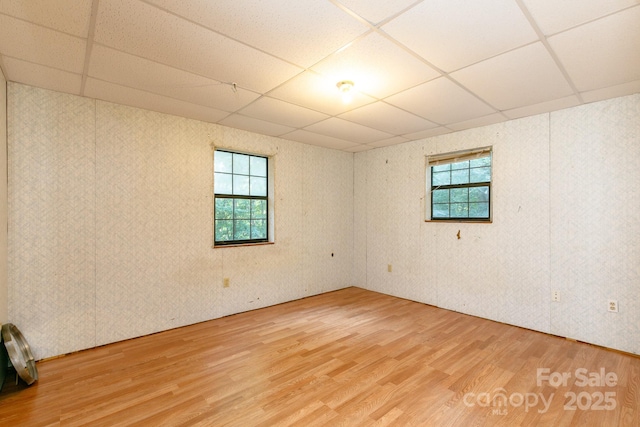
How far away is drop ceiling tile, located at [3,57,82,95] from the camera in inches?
87.4

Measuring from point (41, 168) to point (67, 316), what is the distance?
138cm

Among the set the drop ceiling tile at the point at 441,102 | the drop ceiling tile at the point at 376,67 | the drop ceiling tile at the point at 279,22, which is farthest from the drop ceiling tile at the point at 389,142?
the drop ceiling tile at the point at 279,22

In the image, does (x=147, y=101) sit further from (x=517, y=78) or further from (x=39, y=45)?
(x=517, y=78)

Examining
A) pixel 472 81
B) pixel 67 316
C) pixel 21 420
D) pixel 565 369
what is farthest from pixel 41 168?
pixel 565 369

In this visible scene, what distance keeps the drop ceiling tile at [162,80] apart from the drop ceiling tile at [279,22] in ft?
2.41

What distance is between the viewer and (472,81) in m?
2.48

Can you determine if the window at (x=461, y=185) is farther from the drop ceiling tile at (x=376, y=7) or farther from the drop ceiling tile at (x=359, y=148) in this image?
the drop ceiling tile at (x=376, y=7)

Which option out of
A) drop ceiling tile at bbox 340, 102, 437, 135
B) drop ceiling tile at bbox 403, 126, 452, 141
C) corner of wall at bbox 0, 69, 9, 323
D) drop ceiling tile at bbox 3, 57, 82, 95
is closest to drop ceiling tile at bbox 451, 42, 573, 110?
drop ceiling tile at bbox 340, 102, 437, 135

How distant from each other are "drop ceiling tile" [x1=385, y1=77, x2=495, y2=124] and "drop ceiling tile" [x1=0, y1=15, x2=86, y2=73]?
99.4 inches

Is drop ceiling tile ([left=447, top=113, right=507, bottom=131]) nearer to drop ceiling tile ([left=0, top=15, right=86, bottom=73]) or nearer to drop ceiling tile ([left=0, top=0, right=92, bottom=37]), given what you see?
drop ceiling tile ([left=0, top=0, right=92, bottom=37])

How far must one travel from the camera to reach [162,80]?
2465 millimetres

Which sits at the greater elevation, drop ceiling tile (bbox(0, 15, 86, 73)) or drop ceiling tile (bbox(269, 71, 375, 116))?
drop ceiling tile (bbox(269, 71, 375, 116))

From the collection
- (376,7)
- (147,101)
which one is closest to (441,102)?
(376,7)

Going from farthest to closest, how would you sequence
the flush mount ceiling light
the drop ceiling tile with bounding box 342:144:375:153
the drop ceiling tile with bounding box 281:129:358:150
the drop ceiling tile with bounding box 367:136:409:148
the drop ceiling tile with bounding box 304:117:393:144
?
the drop ceiling tile with bounding box 342:144:375:153
the drop ceiling tile with bounding box 367:136:409:148
the drop ceiling tile with bounding box 281:129:358:150
the drop ceiling tile with bounding box 304:117:393:144
the flush mount ceiling light
